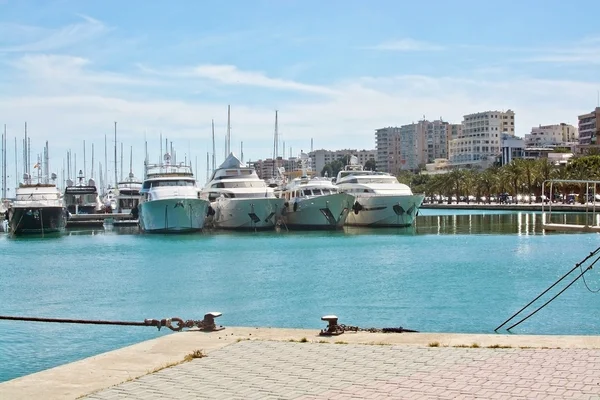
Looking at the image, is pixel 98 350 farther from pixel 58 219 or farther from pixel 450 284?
pixel 58 219

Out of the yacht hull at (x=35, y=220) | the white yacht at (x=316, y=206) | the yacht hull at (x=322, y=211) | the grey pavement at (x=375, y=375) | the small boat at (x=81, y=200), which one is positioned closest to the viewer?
the grey pavement at (x=375, y=375)

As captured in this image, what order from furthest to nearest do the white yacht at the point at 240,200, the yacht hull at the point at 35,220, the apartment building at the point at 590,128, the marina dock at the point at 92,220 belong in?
the apartment building at the point at 590,128
the marina dock at the point at 92,220
the yacht hull at the point at 35,220
the white yacht at the point at 240,200

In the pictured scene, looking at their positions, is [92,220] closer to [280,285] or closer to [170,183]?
[170,183]

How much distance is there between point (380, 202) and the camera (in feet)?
243

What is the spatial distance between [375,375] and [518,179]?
119 m

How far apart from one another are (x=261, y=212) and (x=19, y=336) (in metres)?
51.0

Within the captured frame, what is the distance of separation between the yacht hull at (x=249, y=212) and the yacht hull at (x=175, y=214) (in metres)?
2.46

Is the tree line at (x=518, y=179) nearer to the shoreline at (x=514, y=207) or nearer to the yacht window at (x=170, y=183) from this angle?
the shoreline at (x=514, y=207)

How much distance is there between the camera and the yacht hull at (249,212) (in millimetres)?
70688

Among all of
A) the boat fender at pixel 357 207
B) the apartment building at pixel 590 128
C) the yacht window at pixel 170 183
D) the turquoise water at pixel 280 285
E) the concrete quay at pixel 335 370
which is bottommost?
the turquoise water at pixel 280 285

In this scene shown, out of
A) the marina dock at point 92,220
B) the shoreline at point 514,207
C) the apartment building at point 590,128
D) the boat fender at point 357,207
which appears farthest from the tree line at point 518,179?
the marina dock at point 92,220

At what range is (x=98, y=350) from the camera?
18.8 m

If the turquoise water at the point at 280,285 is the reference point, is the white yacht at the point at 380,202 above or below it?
above

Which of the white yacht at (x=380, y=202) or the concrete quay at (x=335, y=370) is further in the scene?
the white yacht at (x=380, y=202)
